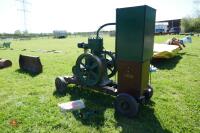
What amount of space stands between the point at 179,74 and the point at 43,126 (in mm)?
6025

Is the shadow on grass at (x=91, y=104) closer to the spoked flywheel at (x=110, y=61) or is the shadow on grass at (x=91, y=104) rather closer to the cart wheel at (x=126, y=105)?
the cart wheel at (x=126, y=105)

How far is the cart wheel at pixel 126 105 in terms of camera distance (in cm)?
441

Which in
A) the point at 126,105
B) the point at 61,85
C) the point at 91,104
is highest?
the point at 61,85

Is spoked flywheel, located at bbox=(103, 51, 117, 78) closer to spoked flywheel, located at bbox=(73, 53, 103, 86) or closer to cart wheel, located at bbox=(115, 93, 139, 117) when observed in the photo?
spoked flywheel, located at bbox=(73, 53, 103, 86)

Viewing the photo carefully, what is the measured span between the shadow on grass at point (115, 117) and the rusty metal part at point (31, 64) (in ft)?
12.5

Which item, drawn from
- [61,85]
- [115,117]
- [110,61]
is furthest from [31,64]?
[115,117]

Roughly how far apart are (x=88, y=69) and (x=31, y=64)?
15.2ft

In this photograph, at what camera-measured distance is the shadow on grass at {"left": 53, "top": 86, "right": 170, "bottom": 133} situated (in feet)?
13.6

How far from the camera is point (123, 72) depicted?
468 cm

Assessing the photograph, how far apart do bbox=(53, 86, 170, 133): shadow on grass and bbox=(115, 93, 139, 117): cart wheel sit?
0.38ft

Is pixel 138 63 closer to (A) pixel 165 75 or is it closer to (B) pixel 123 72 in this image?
(B) pixel 123 72

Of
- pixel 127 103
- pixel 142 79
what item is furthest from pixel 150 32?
pixel 127 103

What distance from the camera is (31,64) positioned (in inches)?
Answer: 367

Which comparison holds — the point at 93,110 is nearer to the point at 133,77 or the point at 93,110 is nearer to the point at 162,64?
the point at 133,77
